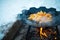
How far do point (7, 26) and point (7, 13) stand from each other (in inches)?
14.1

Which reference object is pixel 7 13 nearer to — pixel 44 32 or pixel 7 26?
pixel 7 26

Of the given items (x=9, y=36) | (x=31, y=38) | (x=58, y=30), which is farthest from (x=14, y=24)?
(x=58, y=30)

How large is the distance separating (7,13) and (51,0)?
2.64 feet

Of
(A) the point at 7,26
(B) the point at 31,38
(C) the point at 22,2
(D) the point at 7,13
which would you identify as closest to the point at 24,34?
(B) the point at 31,38

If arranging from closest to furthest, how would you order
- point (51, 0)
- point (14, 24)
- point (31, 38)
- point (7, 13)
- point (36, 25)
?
Result: 1. point (36, 25)
2. point (31, 38)
3. point (14, 24)
4. point (7, 13)
5. point (51, 0)

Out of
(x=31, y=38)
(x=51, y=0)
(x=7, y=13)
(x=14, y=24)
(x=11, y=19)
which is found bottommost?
(x=31, y=38)

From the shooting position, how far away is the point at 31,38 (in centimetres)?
147

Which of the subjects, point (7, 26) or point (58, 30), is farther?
point (7, 26)

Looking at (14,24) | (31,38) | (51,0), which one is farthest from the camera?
(51,0)

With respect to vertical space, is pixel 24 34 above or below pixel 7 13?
below

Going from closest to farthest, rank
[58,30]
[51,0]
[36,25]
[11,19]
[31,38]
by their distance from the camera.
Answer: [36,25], [31,38], [58,30], [11,19], [51,0]

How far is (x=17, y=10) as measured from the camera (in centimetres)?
217

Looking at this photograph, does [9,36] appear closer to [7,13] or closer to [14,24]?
[14,24]

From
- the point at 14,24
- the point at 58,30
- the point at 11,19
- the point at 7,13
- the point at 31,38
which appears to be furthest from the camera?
the point at 7,13
